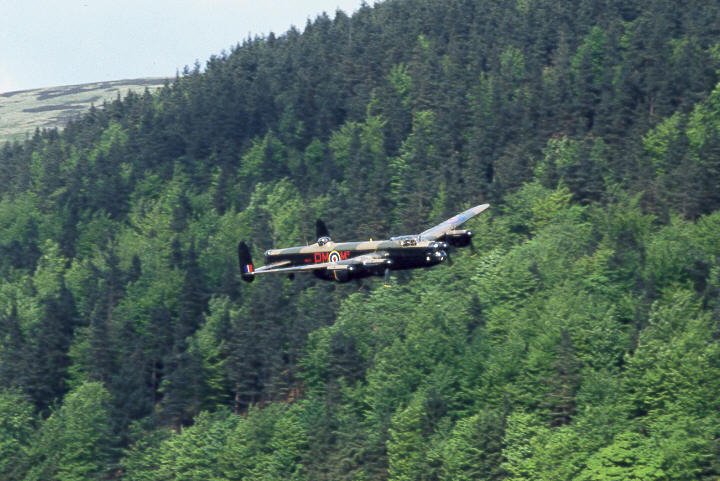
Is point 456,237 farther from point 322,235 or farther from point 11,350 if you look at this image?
point 11,350

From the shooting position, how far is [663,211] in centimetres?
16500

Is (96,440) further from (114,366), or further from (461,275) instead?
(461,275)

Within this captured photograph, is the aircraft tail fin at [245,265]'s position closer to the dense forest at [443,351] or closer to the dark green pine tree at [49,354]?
the dense forest at [443,351]

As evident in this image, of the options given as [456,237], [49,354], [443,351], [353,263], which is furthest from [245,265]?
[49,354]

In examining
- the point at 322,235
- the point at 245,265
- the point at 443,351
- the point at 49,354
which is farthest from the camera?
the point at 49,354

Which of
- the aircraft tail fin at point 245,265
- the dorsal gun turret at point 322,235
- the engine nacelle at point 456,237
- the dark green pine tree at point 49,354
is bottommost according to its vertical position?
the dark green pine tree at point 49,354

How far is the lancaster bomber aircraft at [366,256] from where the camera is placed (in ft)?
223

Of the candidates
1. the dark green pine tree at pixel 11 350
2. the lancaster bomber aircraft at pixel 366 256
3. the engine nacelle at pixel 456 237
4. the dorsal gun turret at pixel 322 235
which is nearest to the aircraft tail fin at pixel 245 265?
the lancaster bomber aircraft at pixel 366 256

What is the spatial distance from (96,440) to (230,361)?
19093 millimetres

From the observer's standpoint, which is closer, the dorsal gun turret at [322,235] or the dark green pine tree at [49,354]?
the dorsal gun turret at [322,235]

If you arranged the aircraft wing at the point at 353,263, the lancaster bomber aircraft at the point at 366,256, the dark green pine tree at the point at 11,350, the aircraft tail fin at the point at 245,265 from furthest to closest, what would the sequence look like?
1. the dark green pine tree at the point at 11,350
2. the aircraft tail fin at the point at 245,265
3. the lancaster bomber aircraft at the point at 366,256
4. the aircraft wing at the point at 353,263

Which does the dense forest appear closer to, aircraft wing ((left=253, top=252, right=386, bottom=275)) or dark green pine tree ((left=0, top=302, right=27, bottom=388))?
dark green pine tree ((left=0, top=302, right=27, bottom=388))

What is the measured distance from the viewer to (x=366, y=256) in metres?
68.6

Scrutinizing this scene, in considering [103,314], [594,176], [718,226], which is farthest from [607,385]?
[103,314]
